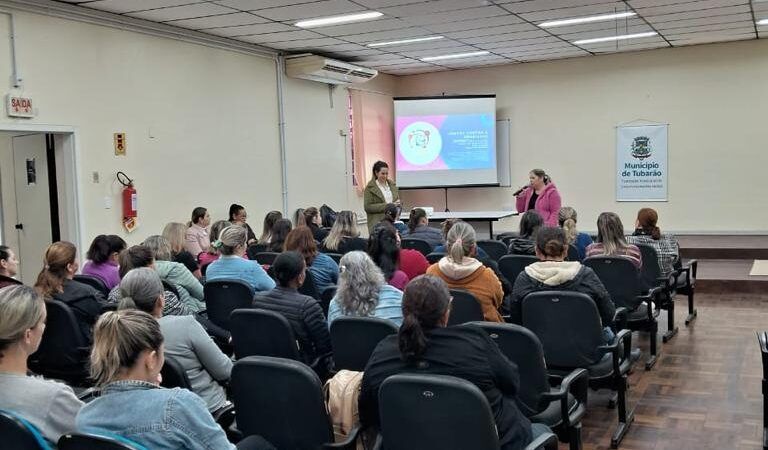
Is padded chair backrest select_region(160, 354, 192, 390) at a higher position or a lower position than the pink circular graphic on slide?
lower

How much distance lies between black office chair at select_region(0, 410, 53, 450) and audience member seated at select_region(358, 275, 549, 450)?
1.01 m

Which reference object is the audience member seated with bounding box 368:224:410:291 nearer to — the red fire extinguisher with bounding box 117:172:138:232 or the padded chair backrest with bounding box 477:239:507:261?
the padded chair backrest with bounding box 477:239:507:261

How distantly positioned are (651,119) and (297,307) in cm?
890

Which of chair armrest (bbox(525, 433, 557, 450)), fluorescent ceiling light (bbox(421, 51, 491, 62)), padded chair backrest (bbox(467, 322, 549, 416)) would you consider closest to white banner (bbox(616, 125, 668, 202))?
fluorescent ceiling light (bbox(421, 51, 491, 62))

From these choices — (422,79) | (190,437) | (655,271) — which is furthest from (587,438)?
(422,79)

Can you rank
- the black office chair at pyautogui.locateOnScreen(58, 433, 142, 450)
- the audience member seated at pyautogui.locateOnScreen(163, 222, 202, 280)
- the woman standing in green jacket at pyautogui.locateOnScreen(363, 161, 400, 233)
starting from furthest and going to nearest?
the woman standing in green jacket at pyautogui.locateOnScreen(363, 161, 400, 233)
the audience member seated at pyautogui.locateOnScreen(163, 222, 202, 280)
the black office chair at pyautogui.locateOnScreen(58, 433, 142, 450)

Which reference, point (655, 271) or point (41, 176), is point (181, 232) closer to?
point (41, 176)

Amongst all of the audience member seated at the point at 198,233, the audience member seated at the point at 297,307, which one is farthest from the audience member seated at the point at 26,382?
the audience member seated at the point at 198,233

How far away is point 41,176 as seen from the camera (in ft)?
21.9

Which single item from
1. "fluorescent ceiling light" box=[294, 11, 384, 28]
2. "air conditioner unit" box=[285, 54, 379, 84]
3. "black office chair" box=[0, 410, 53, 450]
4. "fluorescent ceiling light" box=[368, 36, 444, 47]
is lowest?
"black office chair" box=[0, 410, 53, 450]

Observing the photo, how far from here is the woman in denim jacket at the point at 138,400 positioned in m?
1.72

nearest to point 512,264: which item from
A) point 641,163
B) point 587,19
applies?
→ point 587,19

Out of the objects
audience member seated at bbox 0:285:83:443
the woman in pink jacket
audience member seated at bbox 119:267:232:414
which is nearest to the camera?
audience member seated at bbox 0:285:83:443

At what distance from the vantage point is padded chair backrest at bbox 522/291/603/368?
339cm
